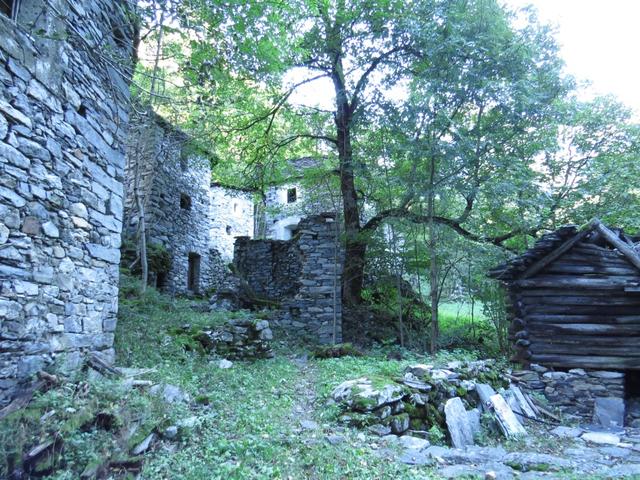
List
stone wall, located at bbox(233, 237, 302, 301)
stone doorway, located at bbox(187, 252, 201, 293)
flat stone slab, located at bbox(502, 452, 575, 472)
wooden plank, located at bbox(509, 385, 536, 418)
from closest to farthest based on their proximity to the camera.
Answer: flat stone slab, located at bbox(502, 452, 575, 472)
wooden plank, located at bbox(509, 385, 536, 418)
stone wall, located at bbox(233, 237, 302, 301)
stone doorway, located at bbox(187, 252, 201, 293)

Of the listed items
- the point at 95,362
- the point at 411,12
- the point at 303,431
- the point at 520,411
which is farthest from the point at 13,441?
the point at 411,12

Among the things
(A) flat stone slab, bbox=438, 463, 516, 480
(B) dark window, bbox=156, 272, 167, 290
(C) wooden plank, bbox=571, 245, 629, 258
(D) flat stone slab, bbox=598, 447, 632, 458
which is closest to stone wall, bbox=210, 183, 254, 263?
(B) dark window, bbox=156, 272, 167, 290

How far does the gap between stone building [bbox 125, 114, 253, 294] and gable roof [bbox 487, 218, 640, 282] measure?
28.6 feet

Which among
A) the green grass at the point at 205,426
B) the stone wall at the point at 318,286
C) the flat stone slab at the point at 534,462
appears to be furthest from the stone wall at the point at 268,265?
the flat stone slab at the point at 534,462

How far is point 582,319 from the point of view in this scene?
7762mm

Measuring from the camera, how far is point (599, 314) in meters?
7.72

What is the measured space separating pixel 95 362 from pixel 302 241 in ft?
21.0

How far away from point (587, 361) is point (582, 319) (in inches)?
31.6

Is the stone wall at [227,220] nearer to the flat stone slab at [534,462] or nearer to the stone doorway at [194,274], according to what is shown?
the stone doorway at [194,274]

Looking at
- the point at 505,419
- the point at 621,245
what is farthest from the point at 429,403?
the point at 621,245

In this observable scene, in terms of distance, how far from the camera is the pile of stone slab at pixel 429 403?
4715 millimetres

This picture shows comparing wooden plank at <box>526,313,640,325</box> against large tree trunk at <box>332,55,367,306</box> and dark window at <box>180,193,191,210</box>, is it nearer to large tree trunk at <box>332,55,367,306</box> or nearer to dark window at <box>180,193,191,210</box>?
large tree trunk at <box>332,55,367,306</box>

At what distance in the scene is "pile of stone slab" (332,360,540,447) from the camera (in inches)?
186

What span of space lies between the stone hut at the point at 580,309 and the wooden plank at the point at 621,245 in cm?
1
